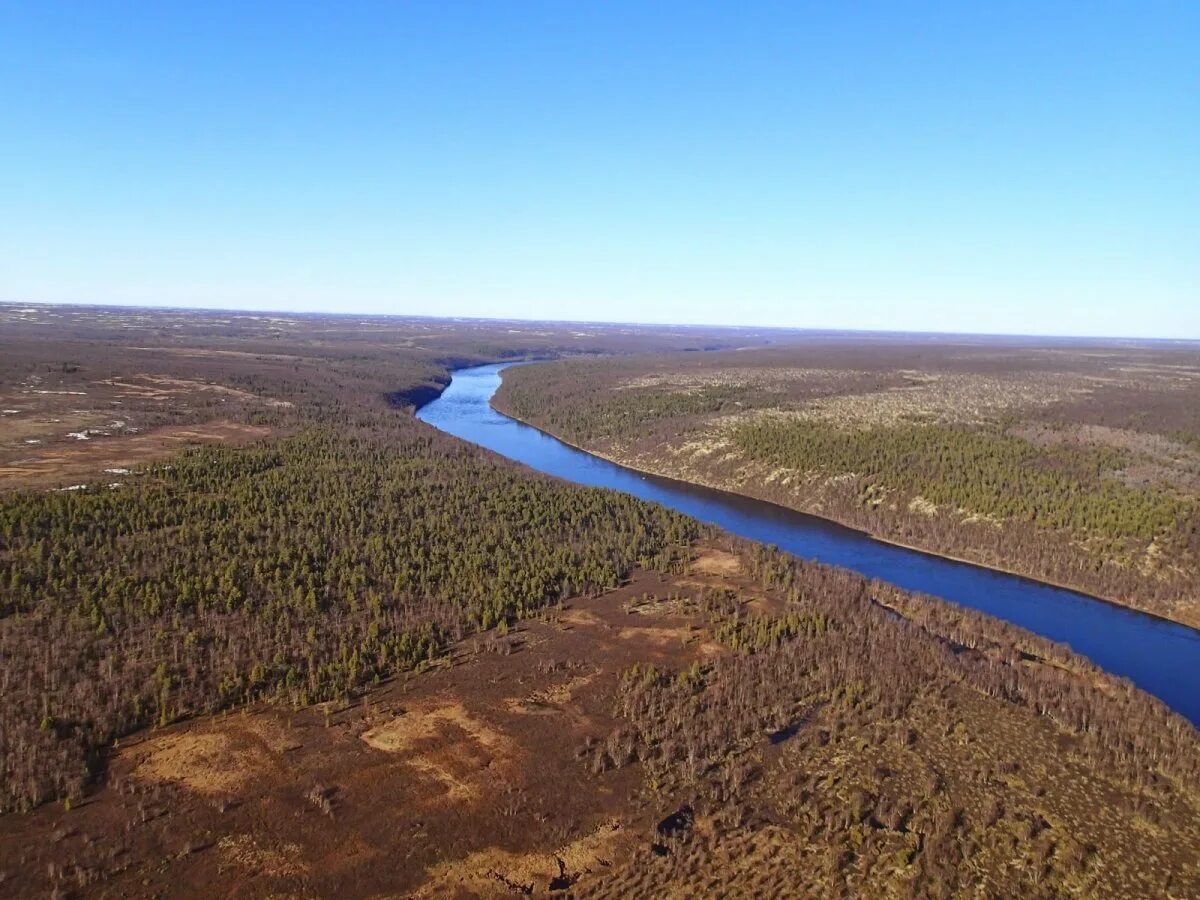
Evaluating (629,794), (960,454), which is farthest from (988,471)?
(629,794)

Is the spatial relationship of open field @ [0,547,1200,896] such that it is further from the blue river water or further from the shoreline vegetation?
the shoreline vegetation

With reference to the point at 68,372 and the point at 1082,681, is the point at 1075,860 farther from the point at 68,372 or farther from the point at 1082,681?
the point at 68,372

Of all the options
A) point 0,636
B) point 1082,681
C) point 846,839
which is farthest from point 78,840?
point 1082,681

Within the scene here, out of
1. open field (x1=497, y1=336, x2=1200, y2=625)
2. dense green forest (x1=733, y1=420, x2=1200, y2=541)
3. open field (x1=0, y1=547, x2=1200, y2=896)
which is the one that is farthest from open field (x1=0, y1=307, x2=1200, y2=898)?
dense green forest (x1=733, y1=420, x2=1200, y2=541)

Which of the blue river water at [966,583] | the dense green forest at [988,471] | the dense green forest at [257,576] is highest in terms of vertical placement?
the dense green forest at [988,471]

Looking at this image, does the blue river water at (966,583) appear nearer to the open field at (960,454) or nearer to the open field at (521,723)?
the open field at (960,454)

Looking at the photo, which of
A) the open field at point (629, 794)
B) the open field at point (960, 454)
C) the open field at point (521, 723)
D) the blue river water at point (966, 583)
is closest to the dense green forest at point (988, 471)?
the open field at point (960, 454)
